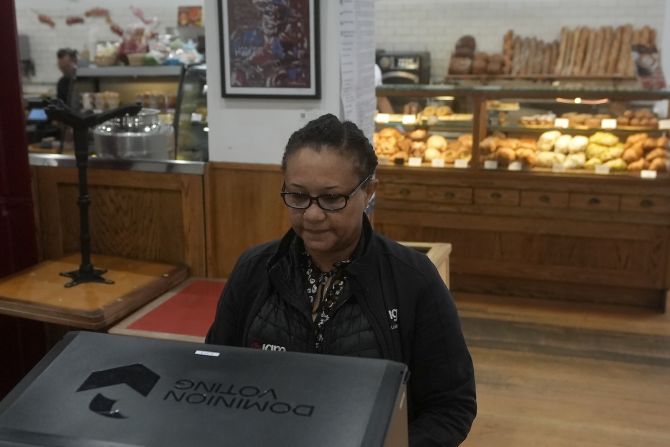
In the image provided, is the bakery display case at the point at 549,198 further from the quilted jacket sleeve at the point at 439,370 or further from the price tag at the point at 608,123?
the quilted jacket sleeve at the point at 439,370

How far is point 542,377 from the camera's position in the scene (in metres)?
3.84

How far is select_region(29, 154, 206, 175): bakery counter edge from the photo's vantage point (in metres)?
2.96

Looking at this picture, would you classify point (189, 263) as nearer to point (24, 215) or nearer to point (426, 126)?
point (24, 215)

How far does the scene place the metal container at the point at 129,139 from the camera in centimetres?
308

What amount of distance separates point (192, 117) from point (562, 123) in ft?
8.95

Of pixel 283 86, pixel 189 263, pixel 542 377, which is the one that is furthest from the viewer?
pixel 542 377

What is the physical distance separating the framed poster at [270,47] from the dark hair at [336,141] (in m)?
1.36

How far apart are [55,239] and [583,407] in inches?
106

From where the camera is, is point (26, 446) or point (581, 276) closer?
point (26, 446)

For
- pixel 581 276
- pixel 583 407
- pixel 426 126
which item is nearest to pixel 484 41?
pixel 426 126

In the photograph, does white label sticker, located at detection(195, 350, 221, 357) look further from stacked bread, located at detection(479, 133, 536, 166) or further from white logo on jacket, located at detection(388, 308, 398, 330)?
stacked bread, located at detection(479, 133, 536, 166)

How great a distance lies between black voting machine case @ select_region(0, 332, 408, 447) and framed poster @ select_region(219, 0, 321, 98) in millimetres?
1942

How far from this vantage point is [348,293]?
140 centimetres

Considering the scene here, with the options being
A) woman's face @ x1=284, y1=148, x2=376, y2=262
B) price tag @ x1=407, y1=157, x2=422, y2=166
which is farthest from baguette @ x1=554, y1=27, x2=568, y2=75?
woman's face @ x1=284, y1=148, x2=376, y2=262
